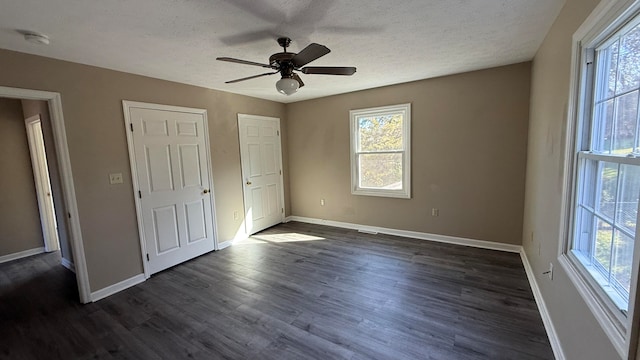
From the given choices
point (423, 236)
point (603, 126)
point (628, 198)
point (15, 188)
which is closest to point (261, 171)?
point (423, 236)

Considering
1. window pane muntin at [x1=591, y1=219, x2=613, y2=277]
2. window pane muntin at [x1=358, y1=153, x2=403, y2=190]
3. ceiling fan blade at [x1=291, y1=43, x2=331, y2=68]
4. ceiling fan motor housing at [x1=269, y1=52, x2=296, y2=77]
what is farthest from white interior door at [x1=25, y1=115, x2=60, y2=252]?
window pane muntin at [x1=591, y1=219, x2=613, y2=277]

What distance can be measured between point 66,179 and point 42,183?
2267 mm

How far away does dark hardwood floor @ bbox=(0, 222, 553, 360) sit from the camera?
199 cm

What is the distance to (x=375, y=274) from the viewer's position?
3.06 m

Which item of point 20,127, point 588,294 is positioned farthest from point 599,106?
point 20,127

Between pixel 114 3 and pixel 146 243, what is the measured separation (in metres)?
2.58

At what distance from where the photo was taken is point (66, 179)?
2539 millimetres

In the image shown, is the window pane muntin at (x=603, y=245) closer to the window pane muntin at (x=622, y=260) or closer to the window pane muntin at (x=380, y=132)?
the window pane muntin at (x=622, y=260)

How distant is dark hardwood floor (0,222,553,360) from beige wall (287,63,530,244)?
52cm

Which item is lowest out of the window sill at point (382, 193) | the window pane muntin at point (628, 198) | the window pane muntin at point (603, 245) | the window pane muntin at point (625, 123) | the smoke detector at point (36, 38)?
the window sill at point (382, 193)

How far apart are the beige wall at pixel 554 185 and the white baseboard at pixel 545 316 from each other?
7 cm

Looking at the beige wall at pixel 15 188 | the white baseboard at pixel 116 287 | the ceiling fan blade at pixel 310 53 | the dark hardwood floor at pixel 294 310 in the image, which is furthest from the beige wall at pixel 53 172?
the ceiling fan blade at pixel 310 53

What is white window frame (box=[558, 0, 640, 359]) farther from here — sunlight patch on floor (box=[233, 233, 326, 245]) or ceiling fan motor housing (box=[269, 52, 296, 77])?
sunlight patch on floor (box=[233, 233, 326, 245])

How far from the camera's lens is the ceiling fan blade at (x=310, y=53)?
1.81m
